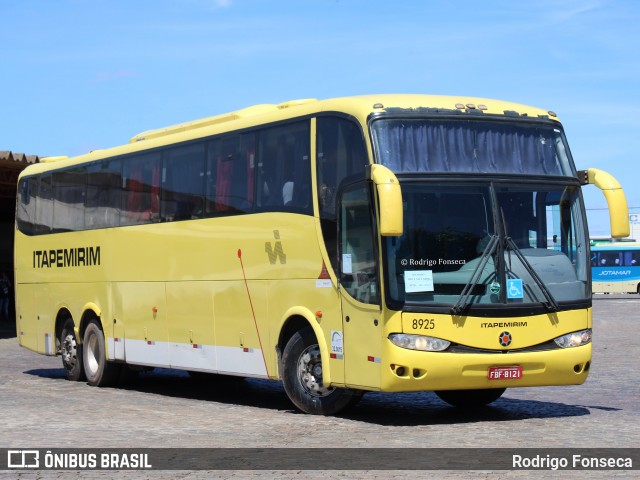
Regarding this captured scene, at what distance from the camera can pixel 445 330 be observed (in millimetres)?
13180

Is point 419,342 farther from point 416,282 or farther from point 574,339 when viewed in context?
point 574,339

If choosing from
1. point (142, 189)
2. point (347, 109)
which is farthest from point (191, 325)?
point (347, 109)

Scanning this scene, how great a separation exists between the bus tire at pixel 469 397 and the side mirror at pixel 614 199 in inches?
102

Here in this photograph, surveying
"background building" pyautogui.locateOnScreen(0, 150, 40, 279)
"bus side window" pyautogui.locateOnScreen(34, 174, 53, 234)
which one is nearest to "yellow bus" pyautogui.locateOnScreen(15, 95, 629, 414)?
"bus side window" pyautogui.locateOnScreen(34, 174, 53, 234)

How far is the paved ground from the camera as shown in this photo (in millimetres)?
11547

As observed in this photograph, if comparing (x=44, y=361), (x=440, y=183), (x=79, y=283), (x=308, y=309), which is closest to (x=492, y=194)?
(x=440, y=183)

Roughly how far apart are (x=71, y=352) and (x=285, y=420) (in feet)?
27.5

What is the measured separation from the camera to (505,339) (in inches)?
530

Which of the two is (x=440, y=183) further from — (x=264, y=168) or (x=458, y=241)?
(x=264, y=168)

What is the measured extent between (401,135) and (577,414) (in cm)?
370

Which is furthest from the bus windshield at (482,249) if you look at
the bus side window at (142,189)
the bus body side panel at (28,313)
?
the bus body side panel at (28,313)

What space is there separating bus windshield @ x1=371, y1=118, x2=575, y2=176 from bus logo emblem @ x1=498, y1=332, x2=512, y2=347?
5.78ft

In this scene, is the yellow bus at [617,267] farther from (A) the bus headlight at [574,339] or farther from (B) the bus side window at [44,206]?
(A) the bus headlight at [574,339]

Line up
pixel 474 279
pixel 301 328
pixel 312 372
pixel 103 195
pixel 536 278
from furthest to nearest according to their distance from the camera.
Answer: pixel 103 195 < pixel 301 328 < pixel 312 372 < pixel 536 278 < pixel 474 279
